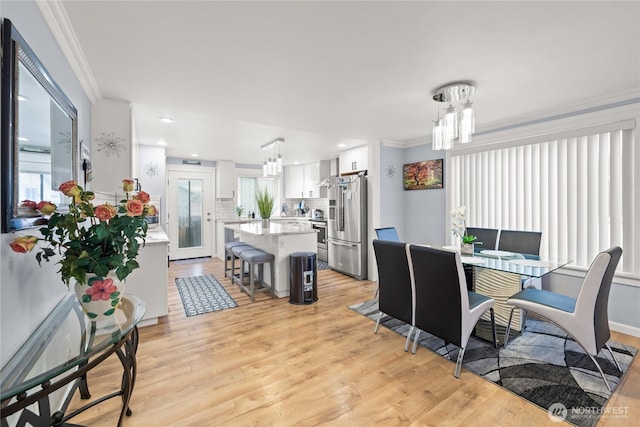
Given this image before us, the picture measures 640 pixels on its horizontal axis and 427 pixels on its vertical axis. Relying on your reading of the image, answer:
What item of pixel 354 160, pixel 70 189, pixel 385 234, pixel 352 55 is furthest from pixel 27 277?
pixel 354 160

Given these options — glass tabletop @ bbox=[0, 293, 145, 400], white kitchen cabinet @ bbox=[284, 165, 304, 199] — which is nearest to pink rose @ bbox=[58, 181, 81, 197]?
glass tabletop @ bbox=[0, 293, 145, 400]

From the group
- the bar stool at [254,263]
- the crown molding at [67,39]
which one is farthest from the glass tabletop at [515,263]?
the crown molding at [67,39]

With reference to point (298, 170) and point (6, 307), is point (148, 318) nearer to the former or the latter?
point (6, 307)

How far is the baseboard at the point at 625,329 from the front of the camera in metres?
2.63

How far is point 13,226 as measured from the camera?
1082mm

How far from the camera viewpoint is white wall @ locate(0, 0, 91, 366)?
105 centimetres

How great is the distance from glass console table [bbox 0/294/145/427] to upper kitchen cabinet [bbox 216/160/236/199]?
5.12 m

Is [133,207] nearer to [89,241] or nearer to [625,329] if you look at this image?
[89,241]

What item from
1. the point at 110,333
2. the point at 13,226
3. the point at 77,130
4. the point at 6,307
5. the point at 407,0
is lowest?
the point at 110,333

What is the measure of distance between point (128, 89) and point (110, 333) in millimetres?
2283

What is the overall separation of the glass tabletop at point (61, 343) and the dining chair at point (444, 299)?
6.23ft

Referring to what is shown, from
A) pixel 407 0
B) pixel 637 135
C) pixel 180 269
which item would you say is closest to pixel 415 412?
pixel 407 0

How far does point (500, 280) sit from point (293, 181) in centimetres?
566

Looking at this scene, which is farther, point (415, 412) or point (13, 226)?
point (415, 412)
